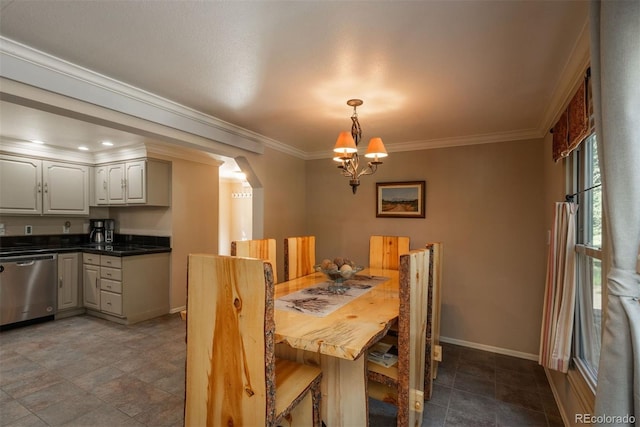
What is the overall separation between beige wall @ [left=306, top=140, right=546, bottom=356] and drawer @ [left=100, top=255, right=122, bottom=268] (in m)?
3.15

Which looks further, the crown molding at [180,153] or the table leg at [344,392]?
the crown molding at [180,153]

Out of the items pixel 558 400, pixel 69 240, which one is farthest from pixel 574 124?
pixel 69 240

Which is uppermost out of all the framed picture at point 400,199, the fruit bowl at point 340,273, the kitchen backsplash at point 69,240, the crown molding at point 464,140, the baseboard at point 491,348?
the crown molding at point 464,140

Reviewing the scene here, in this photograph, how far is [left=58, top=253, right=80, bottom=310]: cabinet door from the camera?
406 centimetres

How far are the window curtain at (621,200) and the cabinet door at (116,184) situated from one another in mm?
4911

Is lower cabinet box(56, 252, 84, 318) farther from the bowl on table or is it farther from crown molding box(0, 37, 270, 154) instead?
the bowl on table

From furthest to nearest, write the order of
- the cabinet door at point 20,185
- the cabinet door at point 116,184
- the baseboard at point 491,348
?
the cabinet door at point 116,184 < the cabinet door at point 20,185 < the baseboard at point 491,348

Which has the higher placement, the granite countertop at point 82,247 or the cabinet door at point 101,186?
the cabinet door at point 101,186

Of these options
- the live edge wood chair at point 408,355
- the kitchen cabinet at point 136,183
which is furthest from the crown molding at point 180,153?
the live edge wood chair at point 408,355

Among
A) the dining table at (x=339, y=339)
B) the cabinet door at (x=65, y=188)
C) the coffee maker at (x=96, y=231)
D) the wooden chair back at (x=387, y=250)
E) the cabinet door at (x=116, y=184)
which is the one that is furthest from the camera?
→ the coffee maker at (x=96, y=231)

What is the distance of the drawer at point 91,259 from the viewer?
4098mm

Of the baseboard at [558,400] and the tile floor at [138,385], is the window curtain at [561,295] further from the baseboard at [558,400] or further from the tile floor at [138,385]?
the tile floor at [138,385]

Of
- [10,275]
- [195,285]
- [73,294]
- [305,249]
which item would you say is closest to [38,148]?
[10,275]

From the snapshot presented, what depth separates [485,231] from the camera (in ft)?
10.9
